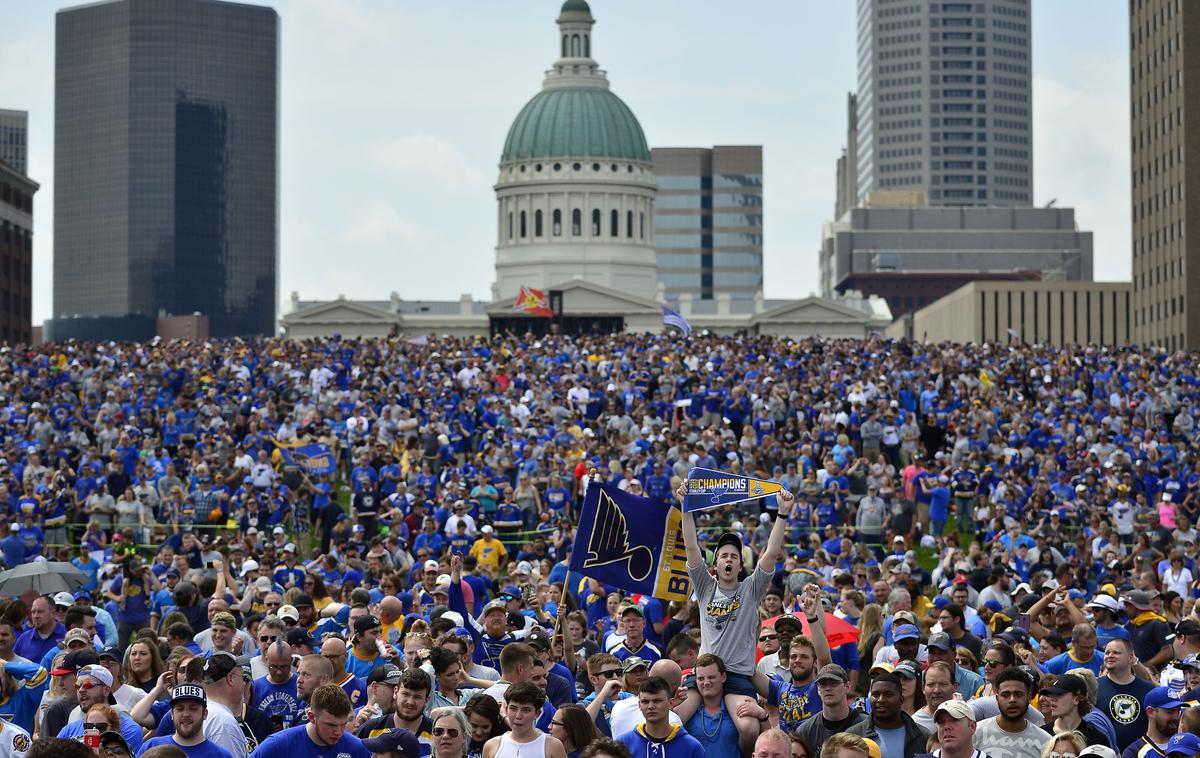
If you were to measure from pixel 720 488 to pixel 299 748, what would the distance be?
5256 millimetres

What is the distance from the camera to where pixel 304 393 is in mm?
43719

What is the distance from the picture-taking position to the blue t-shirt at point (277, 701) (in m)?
13.6

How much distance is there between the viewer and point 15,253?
12938cm

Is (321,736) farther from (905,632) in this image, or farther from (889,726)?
(905,632)

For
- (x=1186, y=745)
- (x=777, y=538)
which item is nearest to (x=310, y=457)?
(x=777, y=538)

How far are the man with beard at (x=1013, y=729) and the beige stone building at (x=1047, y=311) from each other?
119 m

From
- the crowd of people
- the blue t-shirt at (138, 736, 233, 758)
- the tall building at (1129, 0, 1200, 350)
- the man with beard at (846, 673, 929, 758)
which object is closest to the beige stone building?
the tall building at (1129, 0, 1200, 350)

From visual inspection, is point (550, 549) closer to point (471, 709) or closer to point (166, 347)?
point (471, 709)

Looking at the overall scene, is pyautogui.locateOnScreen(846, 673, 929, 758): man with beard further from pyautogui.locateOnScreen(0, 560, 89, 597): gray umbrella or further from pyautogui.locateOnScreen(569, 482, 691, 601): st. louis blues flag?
pyautogui.locateOnScreen(0, 560, 89, 597): gray umbrella

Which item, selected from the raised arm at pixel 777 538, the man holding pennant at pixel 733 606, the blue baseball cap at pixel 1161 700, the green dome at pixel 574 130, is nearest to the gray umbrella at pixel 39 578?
the raised arm at pixel 777 538

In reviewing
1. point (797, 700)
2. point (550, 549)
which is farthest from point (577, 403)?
point (797, 700)

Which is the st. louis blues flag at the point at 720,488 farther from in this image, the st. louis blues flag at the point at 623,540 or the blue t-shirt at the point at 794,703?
the blue t-shirt at the point at 794,703

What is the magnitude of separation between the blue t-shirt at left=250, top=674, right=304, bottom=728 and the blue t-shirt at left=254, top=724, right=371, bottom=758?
2.22m

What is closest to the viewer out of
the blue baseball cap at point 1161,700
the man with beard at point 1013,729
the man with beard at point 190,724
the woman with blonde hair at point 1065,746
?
the woman with blonde hair at point 1065,746
